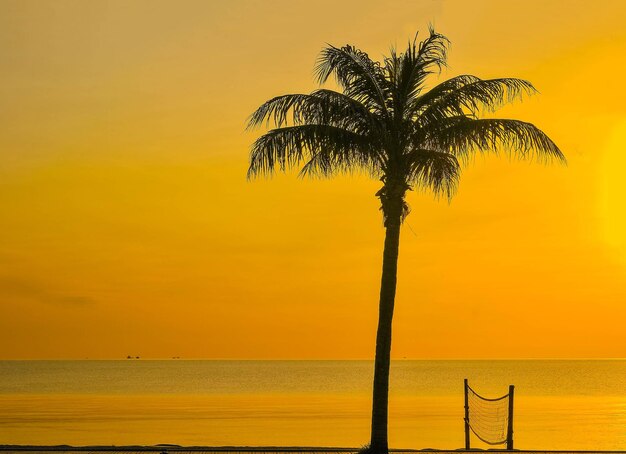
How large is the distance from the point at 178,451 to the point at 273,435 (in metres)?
28.9

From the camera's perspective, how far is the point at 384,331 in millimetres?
26125

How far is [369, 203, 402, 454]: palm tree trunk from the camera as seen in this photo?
2611 cm

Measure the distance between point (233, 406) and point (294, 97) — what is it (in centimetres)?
6259

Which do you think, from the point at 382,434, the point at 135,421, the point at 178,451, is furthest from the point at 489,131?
the point at 135,421

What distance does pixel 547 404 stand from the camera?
91.7m

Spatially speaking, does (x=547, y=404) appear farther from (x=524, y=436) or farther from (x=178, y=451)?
(x=178, y=451)

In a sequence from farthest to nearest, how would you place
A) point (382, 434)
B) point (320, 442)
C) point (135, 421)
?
point (135, 421), point (320, 442), point (382, 434)

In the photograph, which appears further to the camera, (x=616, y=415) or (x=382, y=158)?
(x=616, y=415)

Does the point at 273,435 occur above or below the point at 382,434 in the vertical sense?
above

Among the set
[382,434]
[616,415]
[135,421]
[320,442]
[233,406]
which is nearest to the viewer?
[382,434]

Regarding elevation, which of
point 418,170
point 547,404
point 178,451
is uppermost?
point 547,404

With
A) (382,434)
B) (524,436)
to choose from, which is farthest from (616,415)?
(382,434)

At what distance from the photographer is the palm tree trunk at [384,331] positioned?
2611 centimetres

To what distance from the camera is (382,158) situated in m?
26.7
